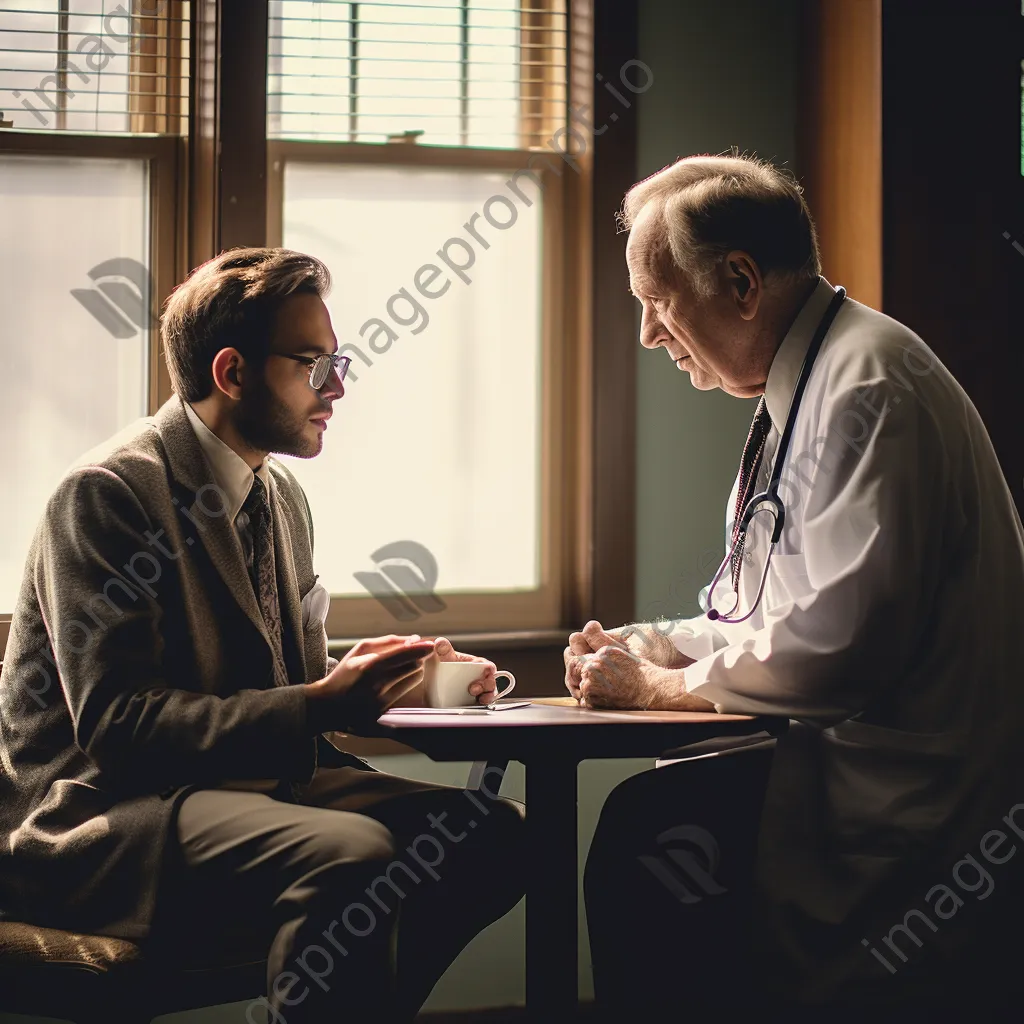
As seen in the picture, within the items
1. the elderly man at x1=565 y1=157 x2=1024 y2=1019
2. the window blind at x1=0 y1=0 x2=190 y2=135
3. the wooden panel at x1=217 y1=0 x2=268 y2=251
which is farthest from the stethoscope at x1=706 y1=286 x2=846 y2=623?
the window blind at x1=0 y1=0 x2=190 y2=135

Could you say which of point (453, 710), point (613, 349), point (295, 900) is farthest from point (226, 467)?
point (613, 349)

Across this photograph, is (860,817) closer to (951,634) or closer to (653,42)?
(951,634)

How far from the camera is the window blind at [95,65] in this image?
258cm

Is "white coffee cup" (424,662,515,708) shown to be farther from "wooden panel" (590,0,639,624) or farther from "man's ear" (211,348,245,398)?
"wooden panel" (590,0,639,624)

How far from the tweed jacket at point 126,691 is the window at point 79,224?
0.90 metres

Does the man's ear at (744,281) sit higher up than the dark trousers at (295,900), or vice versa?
the man's ear at (744,281)

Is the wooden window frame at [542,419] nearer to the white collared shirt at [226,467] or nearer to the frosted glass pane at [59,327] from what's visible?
the frosted glass pane at [59,327]

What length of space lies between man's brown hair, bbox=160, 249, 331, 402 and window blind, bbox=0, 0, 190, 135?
96 centimetres

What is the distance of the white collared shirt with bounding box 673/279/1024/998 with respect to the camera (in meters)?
1.69

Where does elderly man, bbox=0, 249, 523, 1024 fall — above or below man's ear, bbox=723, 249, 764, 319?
below

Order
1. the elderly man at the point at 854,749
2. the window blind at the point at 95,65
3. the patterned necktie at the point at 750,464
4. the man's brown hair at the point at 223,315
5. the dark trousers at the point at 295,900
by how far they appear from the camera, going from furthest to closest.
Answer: the window blind at the point at 95,65 → the patterned necktie at the point at 750,464 → the man's brown hair at the point at 223,315 → the elderly man at the point at 854,749 → the dark trousers at the point at 295,900

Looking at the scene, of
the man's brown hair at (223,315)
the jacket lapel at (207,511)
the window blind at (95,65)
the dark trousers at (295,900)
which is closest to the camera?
the dark trousers at (295,900)

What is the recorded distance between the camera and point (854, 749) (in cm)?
175

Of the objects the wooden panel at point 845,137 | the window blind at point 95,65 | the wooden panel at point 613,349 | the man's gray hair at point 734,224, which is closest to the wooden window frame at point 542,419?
the wooden panel at point 613,349
